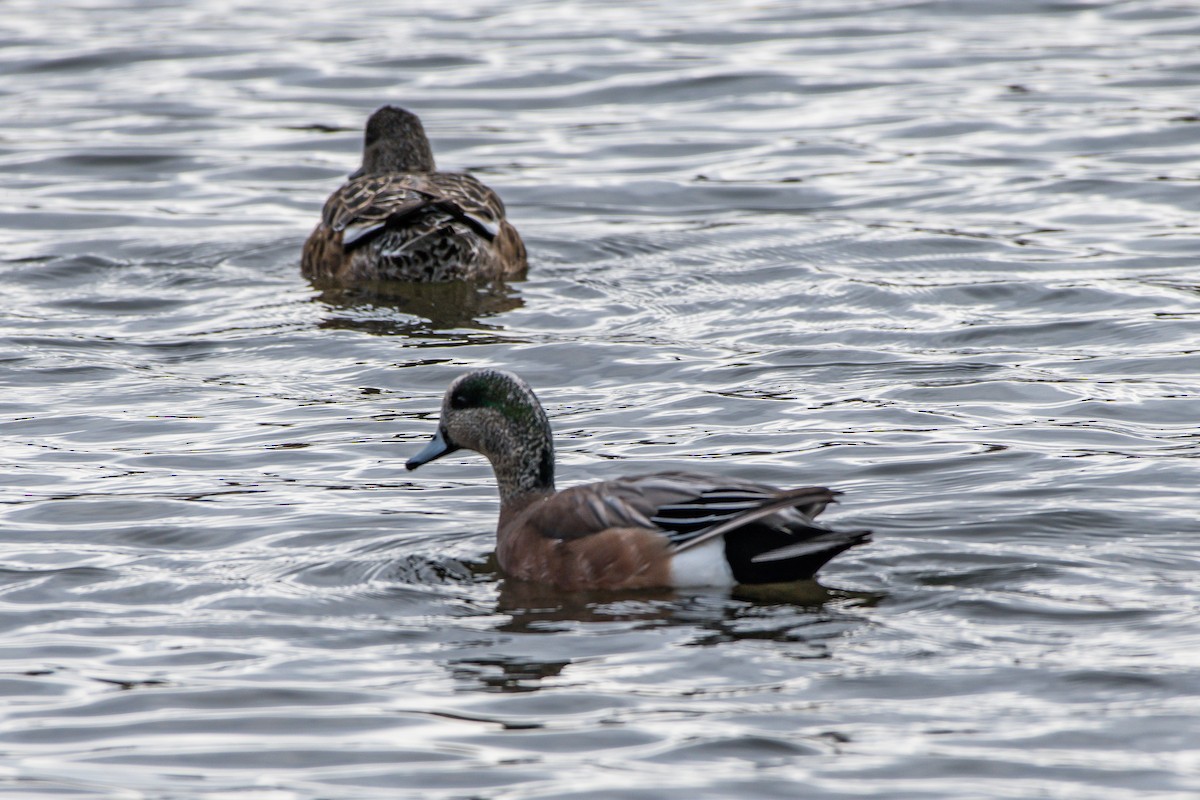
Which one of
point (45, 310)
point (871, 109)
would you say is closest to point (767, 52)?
point (871, 109)

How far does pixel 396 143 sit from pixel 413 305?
2386 mm

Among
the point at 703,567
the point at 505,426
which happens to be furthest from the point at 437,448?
the point at 703,567

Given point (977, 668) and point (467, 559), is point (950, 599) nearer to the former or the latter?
point (977, 668)

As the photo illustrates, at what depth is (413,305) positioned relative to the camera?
13.1 meters

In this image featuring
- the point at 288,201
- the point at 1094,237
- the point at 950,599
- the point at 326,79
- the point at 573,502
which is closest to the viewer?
the point at 950,599

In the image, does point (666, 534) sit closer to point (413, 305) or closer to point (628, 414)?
point (628, 414)

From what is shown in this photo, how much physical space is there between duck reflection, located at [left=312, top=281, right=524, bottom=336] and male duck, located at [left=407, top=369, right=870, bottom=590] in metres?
4.38

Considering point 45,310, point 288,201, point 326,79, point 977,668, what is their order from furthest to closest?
point 326,79 → point 288,201 → point 45,310 → point 977,668

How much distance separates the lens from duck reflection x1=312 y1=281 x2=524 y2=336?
12.5 metres

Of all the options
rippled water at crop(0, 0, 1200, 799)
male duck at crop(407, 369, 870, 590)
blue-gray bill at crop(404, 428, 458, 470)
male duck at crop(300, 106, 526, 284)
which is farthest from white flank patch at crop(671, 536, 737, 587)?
male duck at crop(300, 106, 526, 284)

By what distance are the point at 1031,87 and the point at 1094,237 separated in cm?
535

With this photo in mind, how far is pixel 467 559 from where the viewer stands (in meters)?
8.06

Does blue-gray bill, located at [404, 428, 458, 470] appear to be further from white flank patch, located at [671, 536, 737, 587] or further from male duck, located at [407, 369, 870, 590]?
white flank patch, located at [671, 536, 737, 587]

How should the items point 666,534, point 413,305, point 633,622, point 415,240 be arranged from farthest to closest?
point 415,240 < point 413,305 < point 666,534 < point 633,622
